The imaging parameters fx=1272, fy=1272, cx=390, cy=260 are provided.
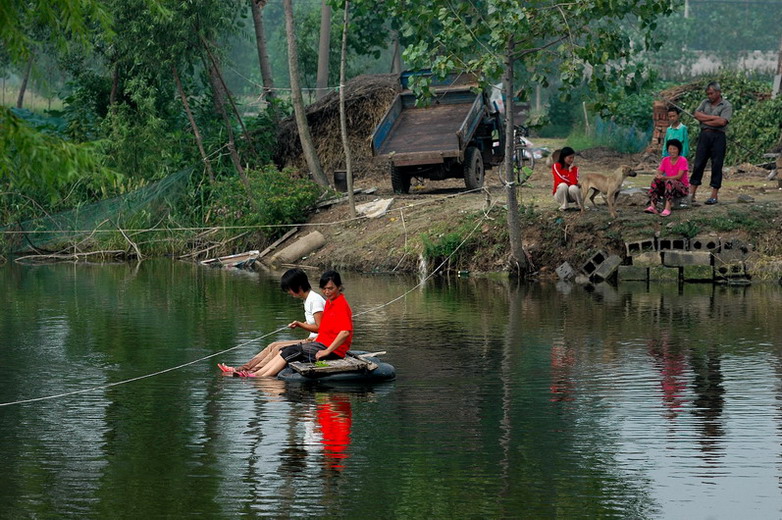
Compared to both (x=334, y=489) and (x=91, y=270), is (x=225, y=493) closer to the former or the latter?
(x=334, y=489)

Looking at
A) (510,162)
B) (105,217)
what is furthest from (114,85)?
(510,162)

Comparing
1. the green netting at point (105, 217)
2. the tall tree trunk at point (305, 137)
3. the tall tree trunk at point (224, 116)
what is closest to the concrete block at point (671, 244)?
the tall tree trunk at point (305, 137)

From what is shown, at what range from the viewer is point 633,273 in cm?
2205

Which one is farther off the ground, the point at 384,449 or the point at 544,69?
the point at 544,69

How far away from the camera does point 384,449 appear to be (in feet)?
33.7

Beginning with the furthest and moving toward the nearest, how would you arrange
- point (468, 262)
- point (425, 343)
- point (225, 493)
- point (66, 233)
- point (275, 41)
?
point (275, 41) → point (66, 233) → point (468, 262) → point (425, 343) → point (225, 493)

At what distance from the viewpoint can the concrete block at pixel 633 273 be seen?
2200 cm

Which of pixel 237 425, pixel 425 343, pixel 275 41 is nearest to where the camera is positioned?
pixel 237 425

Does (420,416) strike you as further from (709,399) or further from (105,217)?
(105,217)

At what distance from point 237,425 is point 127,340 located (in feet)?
18.9

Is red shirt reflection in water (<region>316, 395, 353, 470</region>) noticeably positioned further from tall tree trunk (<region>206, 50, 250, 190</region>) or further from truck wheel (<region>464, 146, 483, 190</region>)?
tall tree trunk (<region>206, 50, 250, 190</region>)

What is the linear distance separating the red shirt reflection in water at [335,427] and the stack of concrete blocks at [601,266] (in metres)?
10.4

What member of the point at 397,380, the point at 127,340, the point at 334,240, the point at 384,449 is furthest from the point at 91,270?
the point at 384,449

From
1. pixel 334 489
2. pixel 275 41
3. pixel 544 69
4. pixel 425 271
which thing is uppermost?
pixel 275 41
